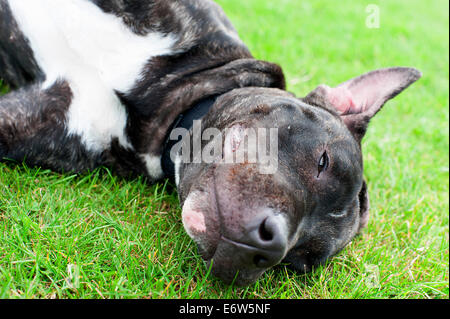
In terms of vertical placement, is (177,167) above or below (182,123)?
below

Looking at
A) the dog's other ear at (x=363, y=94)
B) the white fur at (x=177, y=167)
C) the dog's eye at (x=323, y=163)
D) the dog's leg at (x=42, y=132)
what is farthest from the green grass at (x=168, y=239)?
the dog's other ear at (x=363, y=94)

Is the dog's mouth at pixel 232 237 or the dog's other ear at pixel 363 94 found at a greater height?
the dog's other ear at pixel 363 94

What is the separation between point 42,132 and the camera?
3.06m

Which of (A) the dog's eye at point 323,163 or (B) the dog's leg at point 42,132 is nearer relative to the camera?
(A) the dog's eye at point 323,163

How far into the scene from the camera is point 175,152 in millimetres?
3072

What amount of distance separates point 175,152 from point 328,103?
1111 millimetres

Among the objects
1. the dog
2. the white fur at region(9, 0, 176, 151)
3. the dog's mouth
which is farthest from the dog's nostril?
the white fur at region(9, 0, 176, 151)

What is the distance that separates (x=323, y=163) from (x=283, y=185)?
1.26 feet

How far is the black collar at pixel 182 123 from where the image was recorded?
10.3ft

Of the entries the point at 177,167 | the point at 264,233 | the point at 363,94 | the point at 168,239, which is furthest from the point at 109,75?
the point at 363,94

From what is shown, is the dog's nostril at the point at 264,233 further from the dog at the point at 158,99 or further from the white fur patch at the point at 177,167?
the white fur patch at the point at 177,167

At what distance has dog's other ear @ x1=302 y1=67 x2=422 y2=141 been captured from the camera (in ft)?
10.3

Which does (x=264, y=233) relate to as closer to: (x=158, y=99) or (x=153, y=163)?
(x=153, y=163)

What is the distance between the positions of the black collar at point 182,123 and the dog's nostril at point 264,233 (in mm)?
1089
